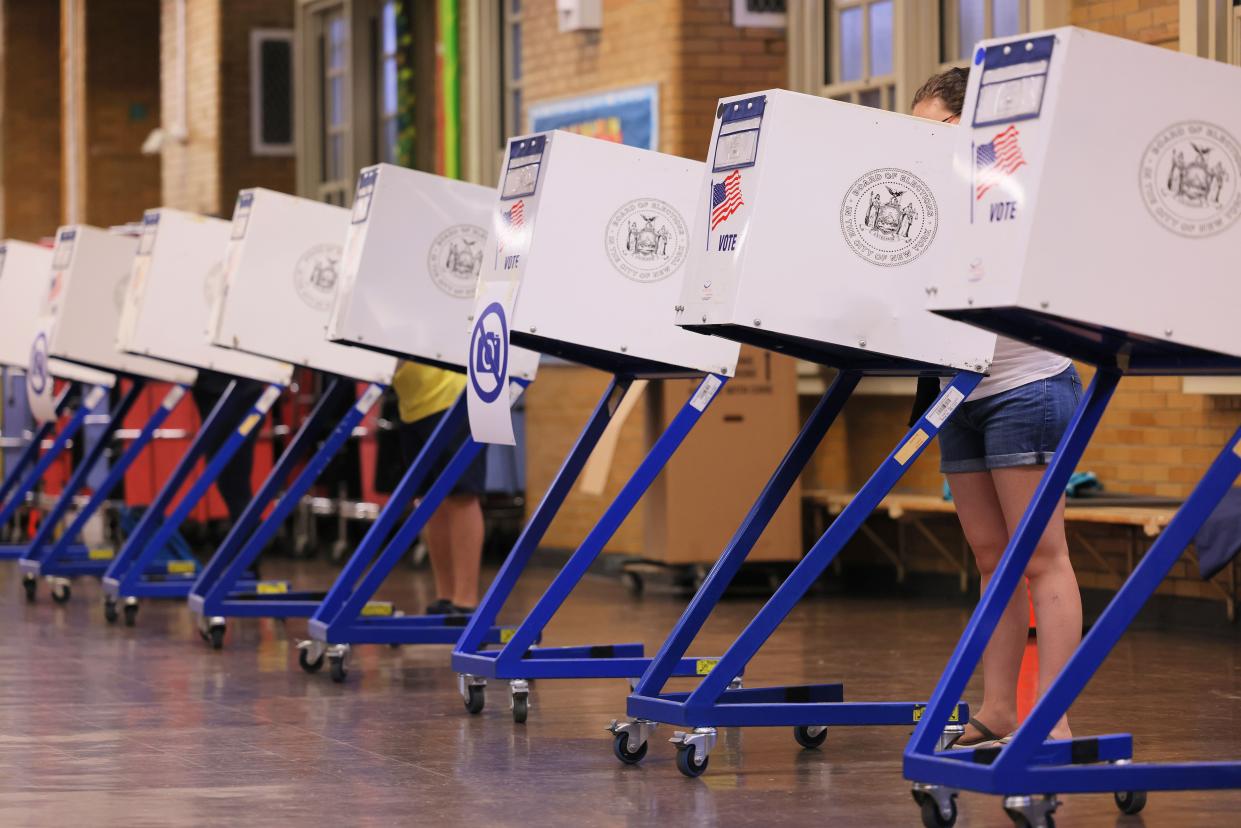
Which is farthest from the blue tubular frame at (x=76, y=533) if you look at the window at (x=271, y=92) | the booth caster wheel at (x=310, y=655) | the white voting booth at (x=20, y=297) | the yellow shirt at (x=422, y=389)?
the window at (x=271, y=92)

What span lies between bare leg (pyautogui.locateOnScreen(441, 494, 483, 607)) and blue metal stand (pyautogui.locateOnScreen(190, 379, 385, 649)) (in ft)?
1.47

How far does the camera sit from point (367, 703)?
596 centimetres

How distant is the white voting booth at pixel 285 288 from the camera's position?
7.32 meters

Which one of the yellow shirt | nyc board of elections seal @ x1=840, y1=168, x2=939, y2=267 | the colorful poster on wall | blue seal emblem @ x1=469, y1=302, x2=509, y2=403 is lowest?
the yellow shirt

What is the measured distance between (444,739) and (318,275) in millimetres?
2576

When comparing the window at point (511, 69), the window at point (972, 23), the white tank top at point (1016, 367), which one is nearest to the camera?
the white tank top at point (1016, 367)

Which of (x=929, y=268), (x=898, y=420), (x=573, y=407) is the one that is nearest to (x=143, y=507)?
(x=573, y=407)

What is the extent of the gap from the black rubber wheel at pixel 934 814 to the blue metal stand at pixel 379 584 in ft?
8.26

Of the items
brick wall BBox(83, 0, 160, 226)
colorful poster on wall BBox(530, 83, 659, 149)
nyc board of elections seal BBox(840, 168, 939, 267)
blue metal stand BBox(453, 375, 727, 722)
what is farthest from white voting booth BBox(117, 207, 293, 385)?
brick wall BBox(83, 0, 160, 226)

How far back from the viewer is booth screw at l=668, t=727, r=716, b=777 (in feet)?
15.3

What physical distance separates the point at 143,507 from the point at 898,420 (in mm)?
4449

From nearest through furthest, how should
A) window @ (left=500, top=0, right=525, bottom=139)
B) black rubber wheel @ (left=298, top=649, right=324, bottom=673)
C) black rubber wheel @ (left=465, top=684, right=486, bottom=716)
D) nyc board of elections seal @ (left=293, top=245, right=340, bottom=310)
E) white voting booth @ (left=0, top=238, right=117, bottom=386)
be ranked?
1. black rubber wheel @ (left=465, top=684, right=486, bottom=716)
2. black rubber wheel @ (left=298, top=649, right=324, bottom=673)
3. nyc board of elections seal @ (left=293, top=245, right=340, bottom=310)
4. white voting booth @ (left=0, top=238, right=117, bottom=386)
5. window @ (left=500, top=0, right=525, bottom=139)

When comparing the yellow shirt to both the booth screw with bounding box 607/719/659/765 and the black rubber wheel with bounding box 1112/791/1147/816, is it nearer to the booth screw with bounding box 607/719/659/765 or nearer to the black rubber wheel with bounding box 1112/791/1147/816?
the booth screw with bounding box 607/719/659/765

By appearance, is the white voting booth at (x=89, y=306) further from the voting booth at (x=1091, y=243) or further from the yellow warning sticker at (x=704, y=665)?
the voting booth at (x=1091, y=243)
